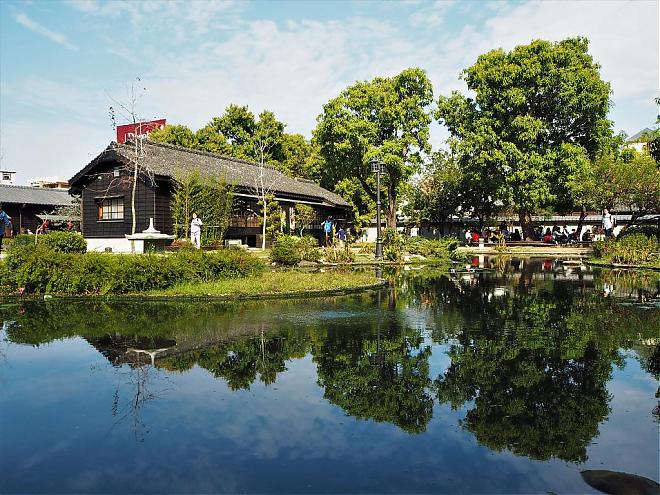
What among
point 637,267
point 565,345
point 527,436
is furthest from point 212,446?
point 637,267

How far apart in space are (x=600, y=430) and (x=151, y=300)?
34.3 ft

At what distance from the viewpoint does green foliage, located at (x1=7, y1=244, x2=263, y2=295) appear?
13219 millimetres

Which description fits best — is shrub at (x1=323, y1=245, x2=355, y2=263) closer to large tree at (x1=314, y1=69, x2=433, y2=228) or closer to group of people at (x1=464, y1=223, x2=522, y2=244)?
large tree at (x1=314, y1=69, x2=433, y2=228)

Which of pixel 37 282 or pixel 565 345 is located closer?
pixel 565 345

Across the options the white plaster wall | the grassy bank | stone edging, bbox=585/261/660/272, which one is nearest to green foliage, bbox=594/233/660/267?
the grassy bank

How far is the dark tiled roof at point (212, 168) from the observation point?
28348 mm

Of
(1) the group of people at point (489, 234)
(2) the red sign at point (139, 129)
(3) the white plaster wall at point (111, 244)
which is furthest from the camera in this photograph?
(1) the group of people at point (489, 234)

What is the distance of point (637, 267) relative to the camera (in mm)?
22906

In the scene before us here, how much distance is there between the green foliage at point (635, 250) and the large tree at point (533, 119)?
11482 millimetres

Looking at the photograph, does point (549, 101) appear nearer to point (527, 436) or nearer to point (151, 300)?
point (151, 300)

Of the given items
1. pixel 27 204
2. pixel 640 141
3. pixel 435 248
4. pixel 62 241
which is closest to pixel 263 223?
pixel 435 248

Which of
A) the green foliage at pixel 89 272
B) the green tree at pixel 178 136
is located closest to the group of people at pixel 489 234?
the green tree at pixel 178 136

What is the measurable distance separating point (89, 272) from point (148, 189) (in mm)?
15556

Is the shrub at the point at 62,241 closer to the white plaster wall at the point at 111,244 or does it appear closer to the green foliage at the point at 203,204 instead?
the green foliage at the point at 203,204
